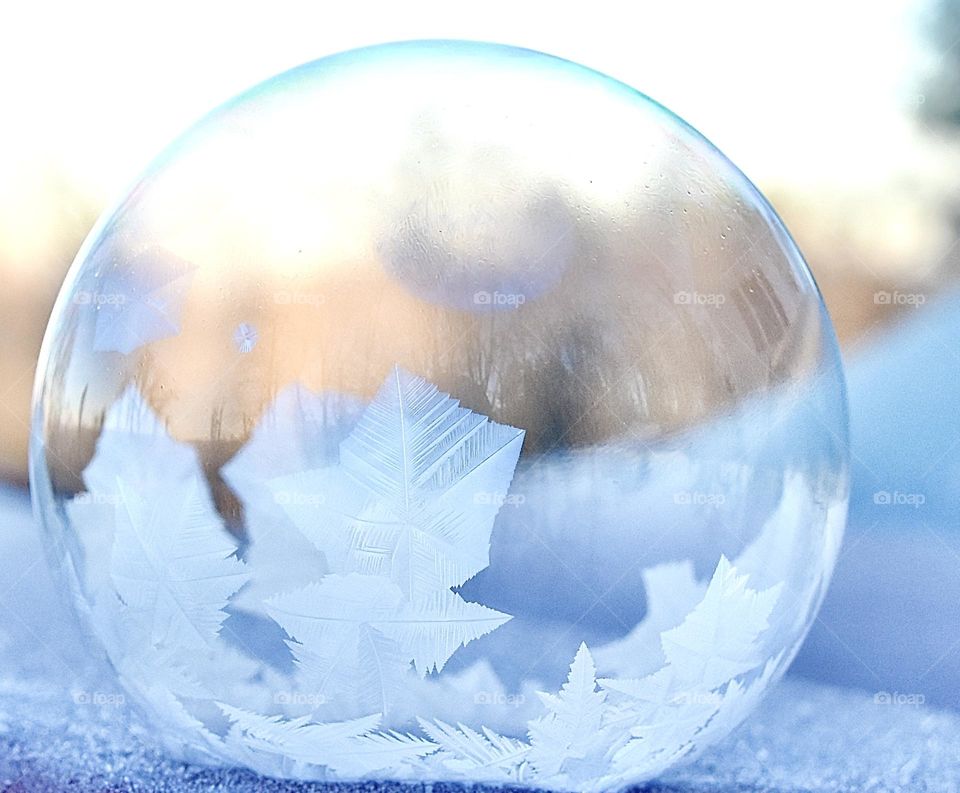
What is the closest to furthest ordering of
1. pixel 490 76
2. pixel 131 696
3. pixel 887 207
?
1. pixel 490 76
2. pixel 131 696
3. pixel 887 207

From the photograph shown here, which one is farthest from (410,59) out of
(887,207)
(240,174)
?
(887,207)

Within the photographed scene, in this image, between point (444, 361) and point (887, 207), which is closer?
point (444, 361)

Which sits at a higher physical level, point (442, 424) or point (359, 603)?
point (442, 424)

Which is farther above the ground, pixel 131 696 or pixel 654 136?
pixel 654 136

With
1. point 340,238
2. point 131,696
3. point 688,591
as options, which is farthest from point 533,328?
point 131,696

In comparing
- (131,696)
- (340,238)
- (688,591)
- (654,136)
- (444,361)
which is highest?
(654,136)

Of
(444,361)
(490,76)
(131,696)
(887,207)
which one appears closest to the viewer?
(444,361)

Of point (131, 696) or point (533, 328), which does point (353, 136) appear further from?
point (131, 696)
